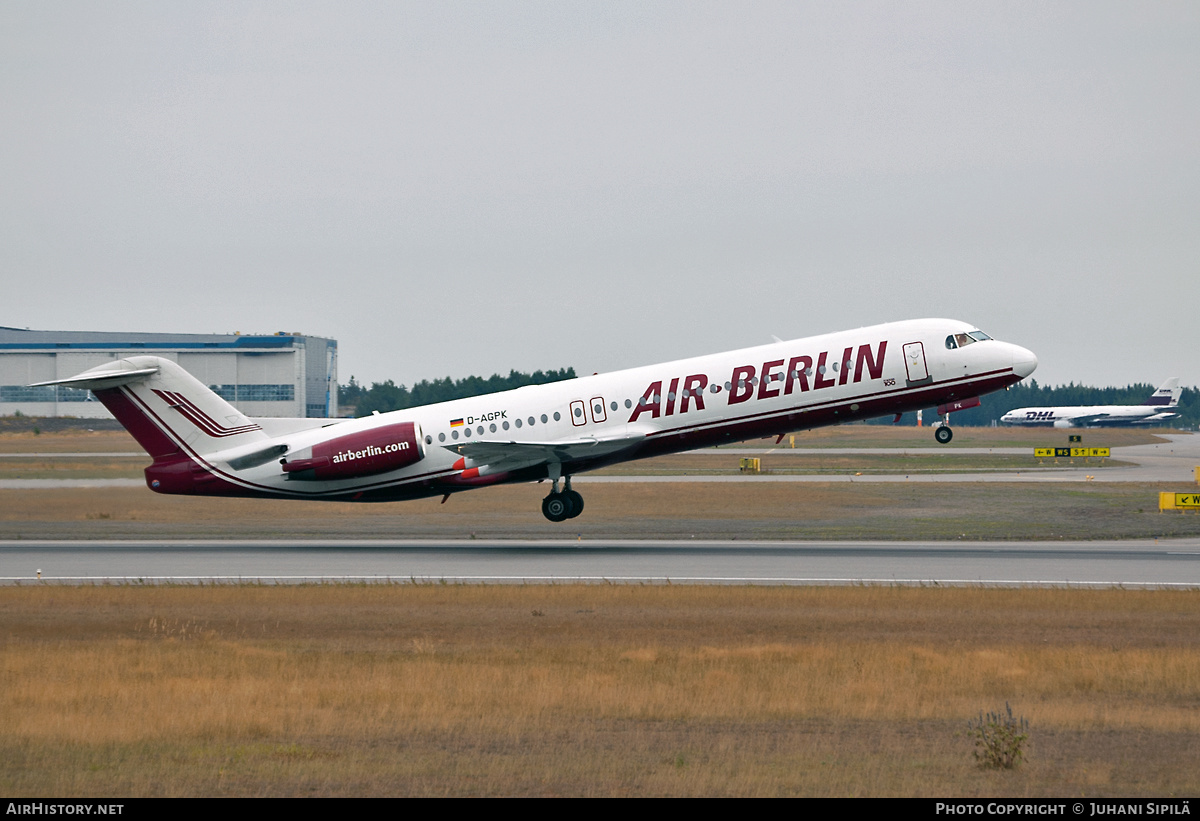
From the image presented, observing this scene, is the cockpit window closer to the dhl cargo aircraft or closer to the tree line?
the tree line

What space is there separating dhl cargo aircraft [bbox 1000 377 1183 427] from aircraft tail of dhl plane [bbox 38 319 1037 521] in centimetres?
14014

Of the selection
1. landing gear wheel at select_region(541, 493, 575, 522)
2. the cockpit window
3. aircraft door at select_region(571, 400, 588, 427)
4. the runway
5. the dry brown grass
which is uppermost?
the cockpit window

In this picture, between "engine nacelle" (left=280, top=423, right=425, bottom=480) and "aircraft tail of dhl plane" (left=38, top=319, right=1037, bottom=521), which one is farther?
"engine nacelle" (left=280, top=423, right=425, bottom=480)

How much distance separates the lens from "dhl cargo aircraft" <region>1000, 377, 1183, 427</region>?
166 metres

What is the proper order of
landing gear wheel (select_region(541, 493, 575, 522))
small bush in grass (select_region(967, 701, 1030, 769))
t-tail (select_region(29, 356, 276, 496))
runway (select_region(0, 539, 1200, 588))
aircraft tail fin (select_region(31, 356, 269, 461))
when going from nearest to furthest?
small bush in grass (select_region(967, 701, 1030, 769))
runway (select_region(0, 539, 1200, 588))
aircraft tail fin (select_region(31, 356, 269, 461))
t-tail (select_region(29, 356, 276, 496))
landing gear wheel (select_region(541, 493, 575, 522))

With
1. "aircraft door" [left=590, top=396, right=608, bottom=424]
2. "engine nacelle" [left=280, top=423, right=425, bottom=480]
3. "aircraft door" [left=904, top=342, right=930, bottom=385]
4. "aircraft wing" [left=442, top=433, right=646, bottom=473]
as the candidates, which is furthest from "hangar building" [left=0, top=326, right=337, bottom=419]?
"aircraft door" [left=904, top=342, right=930, bottom=385]

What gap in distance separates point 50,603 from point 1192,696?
22243mm

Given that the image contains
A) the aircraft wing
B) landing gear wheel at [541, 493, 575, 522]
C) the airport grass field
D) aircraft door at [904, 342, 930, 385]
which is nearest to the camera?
the airport grass field

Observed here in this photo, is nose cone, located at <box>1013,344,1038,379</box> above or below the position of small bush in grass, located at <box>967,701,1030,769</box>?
above

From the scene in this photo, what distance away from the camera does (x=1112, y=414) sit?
16750 centimetres

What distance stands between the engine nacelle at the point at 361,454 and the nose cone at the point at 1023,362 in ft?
61.5

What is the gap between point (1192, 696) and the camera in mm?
16750

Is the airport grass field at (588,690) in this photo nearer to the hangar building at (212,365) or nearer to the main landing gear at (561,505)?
the main landing gear at (561,505)

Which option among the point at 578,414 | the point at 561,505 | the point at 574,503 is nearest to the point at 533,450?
the point at 578,414
